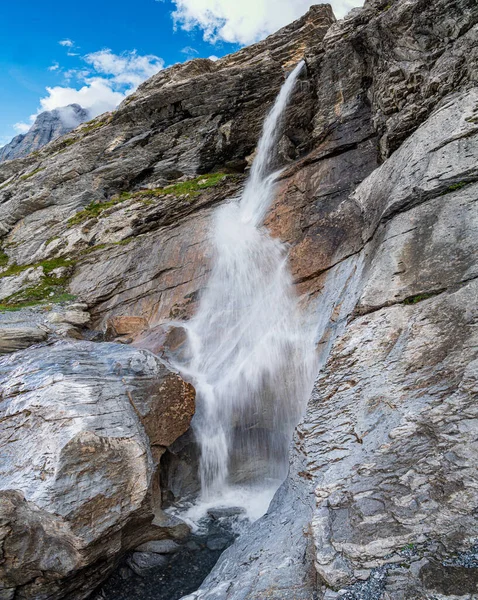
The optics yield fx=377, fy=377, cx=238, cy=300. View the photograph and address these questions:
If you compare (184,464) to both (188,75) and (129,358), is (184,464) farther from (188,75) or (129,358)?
(188,75)

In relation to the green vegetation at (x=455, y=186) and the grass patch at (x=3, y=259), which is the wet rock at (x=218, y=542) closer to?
the green vegetation at (x=455, y=186)

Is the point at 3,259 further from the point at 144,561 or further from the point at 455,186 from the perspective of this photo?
the point at 455,186

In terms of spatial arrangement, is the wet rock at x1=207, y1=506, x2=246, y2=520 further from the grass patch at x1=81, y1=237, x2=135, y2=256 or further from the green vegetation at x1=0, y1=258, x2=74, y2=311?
the grass patch at x1=81, y1=237, x2=135, y2=256

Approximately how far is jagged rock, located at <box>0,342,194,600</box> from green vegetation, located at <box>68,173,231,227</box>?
16144mm

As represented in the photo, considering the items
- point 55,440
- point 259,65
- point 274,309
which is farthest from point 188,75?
point 55,440

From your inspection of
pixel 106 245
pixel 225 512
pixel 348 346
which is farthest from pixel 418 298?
pixel 106 245

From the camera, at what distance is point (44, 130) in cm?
11756

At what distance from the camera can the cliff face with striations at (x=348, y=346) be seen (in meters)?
4.68

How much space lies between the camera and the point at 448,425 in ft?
16.6

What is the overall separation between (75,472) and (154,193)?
68.8 ft

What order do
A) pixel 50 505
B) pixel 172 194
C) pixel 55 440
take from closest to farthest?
pixel 50 505 → pixel 55 440 → pixel 172 194

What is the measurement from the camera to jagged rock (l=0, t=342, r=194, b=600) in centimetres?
618

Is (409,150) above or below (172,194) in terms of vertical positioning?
below

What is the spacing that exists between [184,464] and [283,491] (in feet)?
10.8
